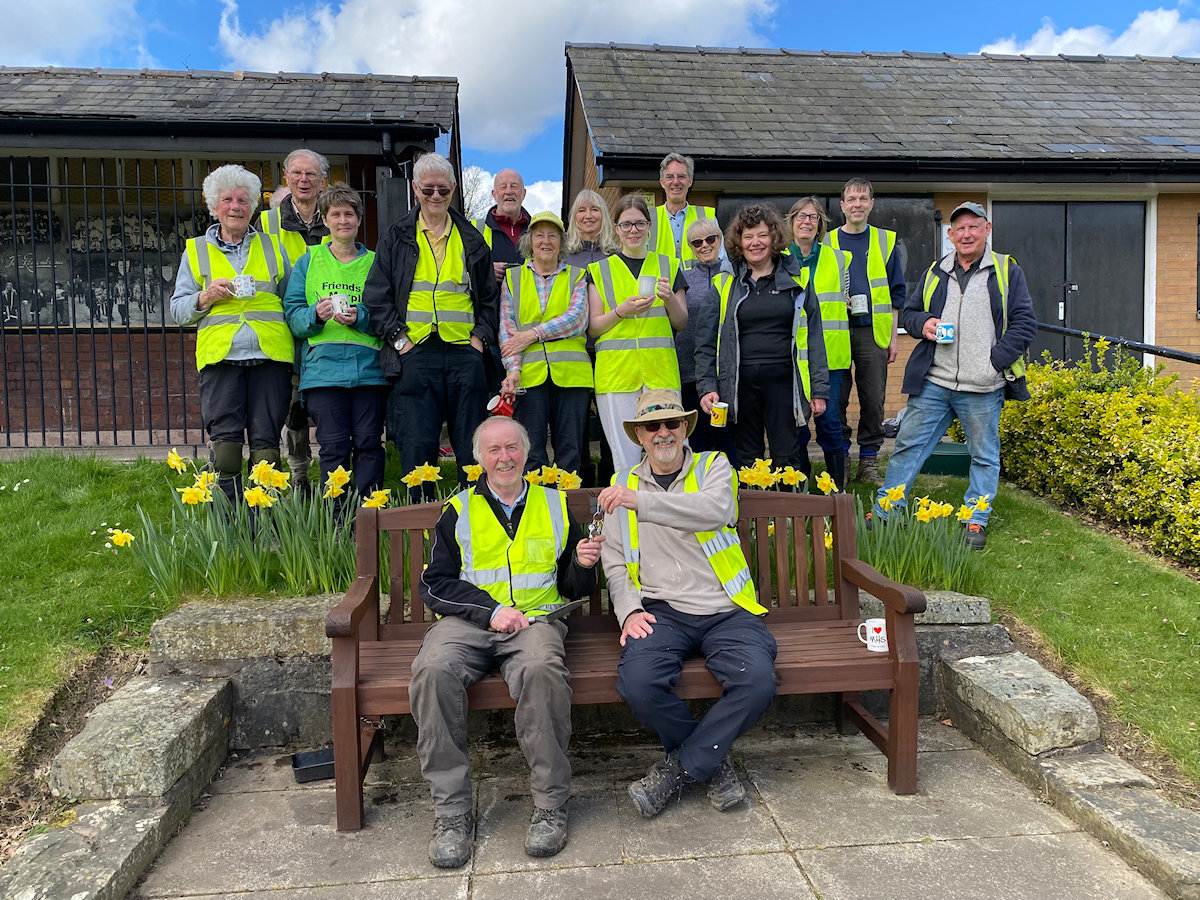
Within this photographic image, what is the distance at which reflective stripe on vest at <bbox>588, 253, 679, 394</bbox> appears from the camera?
4.59 m

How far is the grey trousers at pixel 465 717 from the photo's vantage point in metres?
2.89

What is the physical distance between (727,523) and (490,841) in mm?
1410

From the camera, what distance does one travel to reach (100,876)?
2527 mm

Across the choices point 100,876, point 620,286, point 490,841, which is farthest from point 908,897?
point 620,286

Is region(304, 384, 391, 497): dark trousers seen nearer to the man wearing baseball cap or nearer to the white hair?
the white hair

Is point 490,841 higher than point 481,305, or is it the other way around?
point 481,305

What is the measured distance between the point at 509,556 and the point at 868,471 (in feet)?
12.5

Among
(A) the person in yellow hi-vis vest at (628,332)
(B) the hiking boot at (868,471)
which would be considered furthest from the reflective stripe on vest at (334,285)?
(B) the hiking boot at (868,471)

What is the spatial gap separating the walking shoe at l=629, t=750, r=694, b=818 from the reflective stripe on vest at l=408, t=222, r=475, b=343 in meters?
2.39

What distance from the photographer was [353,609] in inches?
118

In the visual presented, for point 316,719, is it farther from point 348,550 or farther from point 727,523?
point 727,523

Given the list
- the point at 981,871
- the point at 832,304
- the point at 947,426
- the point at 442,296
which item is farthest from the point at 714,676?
the point at 832,304

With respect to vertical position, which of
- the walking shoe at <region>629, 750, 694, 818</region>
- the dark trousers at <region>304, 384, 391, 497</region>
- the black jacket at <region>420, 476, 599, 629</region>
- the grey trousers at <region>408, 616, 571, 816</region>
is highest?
the dark trousers at <region>304, 384, 391, 497</region>

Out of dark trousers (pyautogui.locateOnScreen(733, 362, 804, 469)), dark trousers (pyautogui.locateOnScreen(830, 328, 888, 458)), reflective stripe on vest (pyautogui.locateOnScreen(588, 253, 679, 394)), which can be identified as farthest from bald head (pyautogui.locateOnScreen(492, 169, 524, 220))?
dark trousers (pyautogui.locateOnScreen(830, 328, 888, 458))
